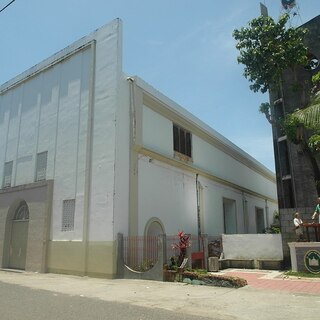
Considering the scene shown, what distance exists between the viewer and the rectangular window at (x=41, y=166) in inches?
720

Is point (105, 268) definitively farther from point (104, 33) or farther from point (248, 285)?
point (104, 33)

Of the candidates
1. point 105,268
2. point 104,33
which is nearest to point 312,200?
point 105,268

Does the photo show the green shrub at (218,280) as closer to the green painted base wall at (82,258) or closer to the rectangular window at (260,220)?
the green painted base wall at (82,258)

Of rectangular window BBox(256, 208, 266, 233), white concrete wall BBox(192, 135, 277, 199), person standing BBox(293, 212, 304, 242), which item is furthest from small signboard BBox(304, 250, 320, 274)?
rectangular window BBox(256, 208, 266, 233)

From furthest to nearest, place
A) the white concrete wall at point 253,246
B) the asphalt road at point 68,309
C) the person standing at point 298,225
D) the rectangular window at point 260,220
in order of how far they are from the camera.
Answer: the rectangular window at point 260,220
the white concrete wall at point 253,246
the person standing at point 298,225
the asphalt road at point 68,309

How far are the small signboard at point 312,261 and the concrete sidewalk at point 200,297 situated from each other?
129 cm

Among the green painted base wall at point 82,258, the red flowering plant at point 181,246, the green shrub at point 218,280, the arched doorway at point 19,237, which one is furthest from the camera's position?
the arched doorway at point 19,237

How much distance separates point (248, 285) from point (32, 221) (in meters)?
10.7

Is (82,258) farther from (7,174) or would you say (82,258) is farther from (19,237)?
(7,174)

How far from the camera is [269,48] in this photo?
17.3 metres

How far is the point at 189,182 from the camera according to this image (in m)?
21.3

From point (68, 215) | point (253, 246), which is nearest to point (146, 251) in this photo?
point (68, 215)

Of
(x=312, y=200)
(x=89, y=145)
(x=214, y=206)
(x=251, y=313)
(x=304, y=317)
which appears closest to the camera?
(x=304, y=317)

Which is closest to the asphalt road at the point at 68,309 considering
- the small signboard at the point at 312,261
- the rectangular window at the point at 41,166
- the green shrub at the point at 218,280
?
the green shrub at the point at 218,280
